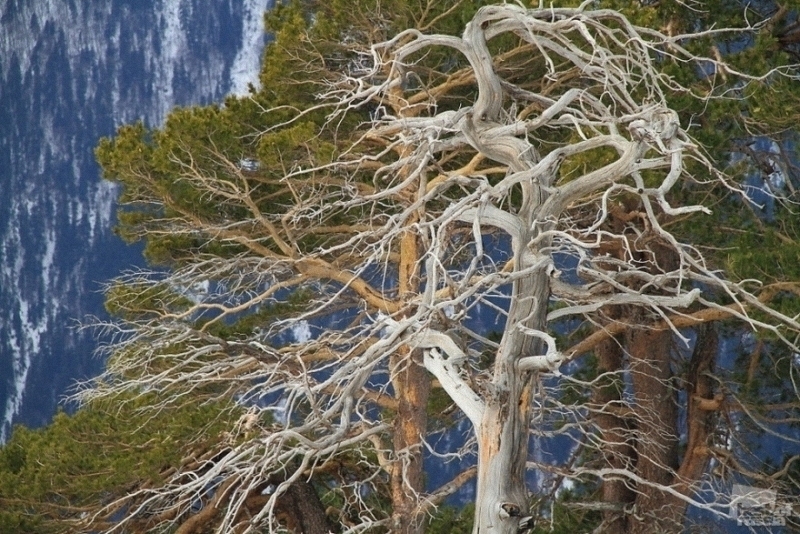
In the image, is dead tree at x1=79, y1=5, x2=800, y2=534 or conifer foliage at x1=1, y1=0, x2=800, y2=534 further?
conifer foliage at x1=1, y1=0, x2=800, y2=534

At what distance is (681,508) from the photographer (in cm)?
659

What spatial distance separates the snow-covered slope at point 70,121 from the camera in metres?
10.7

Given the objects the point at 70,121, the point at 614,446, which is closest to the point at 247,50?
the point at 70,121

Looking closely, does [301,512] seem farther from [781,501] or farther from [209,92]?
[209,92]

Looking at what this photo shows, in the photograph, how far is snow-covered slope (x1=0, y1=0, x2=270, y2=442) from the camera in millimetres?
A: 10695

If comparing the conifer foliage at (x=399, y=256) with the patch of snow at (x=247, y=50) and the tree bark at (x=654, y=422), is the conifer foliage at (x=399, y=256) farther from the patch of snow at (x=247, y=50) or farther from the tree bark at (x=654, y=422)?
the patch of snow at (x=247, y=50)

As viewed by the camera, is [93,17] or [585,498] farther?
[93,17]

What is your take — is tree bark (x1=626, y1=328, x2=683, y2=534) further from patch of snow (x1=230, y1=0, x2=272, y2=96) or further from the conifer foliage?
patch of snow (x1=230, y1=0, x2=272, y2=96)

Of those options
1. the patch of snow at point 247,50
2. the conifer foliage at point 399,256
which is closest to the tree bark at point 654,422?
the conifer foliage at point 399,256

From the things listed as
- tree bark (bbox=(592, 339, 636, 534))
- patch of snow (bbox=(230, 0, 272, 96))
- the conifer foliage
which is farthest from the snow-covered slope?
tree bark (bbox=(592, 339, 636, 534))

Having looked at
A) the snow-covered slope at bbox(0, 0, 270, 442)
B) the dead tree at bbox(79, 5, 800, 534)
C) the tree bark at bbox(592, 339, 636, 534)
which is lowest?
the tree bark at bbox(592, 339, 636, 534)

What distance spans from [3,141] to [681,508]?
751cm

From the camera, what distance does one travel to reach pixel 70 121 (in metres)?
10.9

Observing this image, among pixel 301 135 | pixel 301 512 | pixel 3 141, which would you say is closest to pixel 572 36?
pixel 301 135
